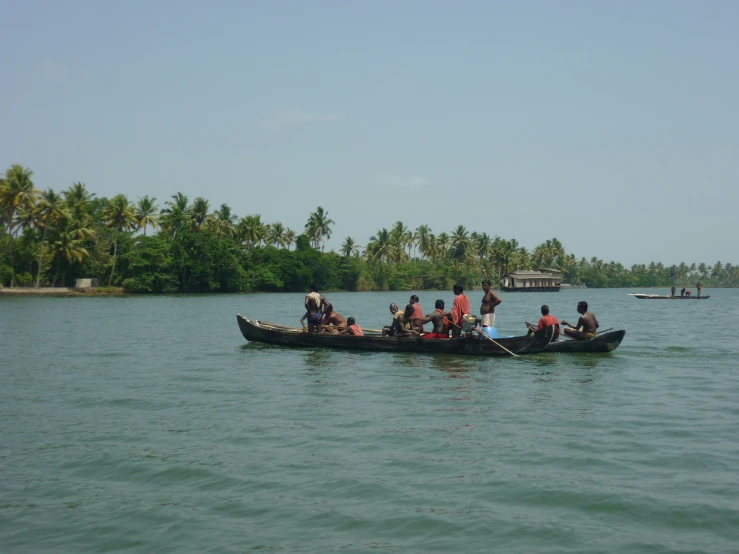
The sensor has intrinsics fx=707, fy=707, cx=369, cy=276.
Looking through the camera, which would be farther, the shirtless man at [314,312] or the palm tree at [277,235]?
the palm tree at [277,235]

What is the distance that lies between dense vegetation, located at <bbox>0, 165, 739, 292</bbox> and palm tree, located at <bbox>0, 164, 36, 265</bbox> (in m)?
0.09

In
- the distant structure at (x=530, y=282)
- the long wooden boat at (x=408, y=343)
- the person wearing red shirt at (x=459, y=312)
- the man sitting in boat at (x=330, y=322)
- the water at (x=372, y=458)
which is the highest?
the distant structure at (x=530, y=282)

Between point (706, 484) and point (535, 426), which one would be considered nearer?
point (706, 484)

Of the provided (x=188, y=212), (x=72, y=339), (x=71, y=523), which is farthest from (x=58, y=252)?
(x=71, y=523)

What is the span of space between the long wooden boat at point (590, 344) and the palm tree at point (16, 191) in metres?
55.3

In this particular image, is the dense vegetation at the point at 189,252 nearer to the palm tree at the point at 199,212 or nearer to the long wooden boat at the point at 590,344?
the palm tree at the point at 199,212

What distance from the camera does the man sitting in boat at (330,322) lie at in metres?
21.7

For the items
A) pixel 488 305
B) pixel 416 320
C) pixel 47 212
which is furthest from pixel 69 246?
pixel 488 305

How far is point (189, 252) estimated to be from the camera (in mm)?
79500

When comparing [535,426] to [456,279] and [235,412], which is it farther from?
[456,279]

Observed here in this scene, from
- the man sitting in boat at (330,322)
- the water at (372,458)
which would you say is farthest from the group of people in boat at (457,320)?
the water at (372,458)

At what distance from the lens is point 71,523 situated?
7152mm

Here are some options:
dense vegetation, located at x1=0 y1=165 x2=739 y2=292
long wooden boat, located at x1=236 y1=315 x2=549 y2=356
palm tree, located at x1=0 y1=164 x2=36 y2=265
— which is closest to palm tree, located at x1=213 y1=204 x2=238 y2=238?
dense vegetation, located at x1=0 y1=165 x2=739 y2=292

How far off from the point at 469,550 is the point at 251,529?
2121 millimetres
